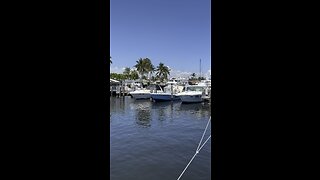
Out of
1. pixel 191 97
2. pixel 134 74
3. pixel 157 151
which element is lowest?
pixel 157 151

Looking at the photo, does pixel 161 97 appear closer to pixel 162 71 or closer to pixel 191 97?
pixel 191 97

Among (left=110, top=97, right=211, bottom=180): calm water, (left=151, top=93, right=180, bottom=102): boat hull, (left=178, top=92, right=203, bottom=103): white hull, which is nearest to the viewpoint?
(left=110, top=97, right=211, bottom=180): calm water

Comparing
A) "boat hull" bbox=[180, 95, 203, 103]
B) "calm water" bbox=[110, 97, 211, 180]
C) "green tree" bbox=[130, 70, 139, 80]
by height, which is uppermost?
"green tree" bbox=[130, 70, 139, 80]

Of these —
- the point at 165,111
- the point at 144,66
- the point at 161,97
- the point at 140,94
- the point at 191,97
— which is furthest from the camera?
the point at 144,66

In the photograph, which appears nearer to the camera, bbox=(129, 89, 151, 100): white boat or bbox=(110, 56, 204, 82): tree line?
bbox=(129, 89, 151, 100): white boat

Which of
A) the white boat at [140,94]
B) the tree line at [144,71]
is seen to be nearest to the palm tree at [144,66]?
the tree line at [144,71]

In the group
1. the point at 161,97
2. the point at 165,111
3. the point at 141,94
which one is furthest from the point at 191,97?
the point at 141,94

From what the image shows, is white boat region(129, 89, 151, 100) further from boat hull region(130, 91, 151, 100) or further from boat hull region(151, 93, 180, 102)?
boat hull region(151, 93, 180, 102)

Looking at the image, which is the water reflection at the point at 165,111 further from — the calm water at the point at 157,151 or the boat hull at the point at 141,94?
the boat hull at the point at 141,94

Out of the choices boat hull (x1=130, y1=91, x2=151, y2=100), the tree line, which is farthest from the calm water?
the tree line

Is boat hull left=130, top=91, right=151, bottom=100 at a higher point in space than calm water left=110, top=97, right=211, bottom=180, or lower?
higher

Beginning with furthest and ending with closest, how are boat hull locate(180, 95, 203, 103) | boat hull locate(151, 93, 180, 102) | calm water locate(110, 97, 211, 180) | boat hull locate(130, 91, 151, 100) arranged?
boat hull locate(130, 91, 151, 100) < boat hull locate(151, 93, 180, 102) < boat hull locate(180, 95, 203, 103) < calm water locate(110, 97, 211, 180)
